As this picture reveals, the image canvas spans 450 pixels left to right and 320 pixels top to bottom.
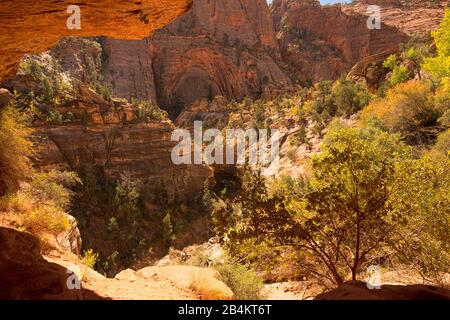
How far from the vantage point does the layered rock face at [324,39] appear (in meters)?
63.0

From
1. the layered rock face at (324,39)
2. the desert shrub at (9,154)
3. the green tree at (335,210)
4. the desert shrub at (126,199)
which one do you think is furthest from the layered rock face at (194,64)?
the green tree at (335,210)

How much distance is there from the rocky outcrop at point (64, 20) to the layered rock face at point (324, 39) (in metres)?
59.6

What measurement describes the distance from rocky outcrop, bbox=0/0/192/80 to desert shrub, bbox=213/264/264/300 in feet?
21.3

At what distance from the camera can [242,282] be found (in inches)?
313

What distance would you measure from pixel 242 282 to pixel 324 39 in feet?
232

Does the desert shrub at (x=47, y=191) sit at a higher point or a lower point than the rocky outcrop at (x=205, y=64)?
lower

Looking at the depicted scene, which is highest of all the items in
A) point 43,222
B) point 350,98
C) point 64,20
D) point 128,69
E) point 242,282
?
point 128,69

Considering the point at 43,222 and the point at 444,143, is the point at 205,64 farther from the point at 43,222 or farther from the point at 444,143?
the point at 43,222

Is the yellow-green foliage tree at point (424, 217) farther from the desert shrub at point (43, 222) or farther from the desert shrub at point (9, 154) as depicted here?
the desert shrub at point (9, 154)

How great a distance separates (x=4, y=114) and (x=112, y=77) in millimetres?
43557

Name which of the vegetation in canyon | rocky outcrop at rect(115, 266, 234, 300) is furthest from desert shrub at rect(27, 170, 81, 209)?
rocky outcrop at rect(115, 266, 234, 300)

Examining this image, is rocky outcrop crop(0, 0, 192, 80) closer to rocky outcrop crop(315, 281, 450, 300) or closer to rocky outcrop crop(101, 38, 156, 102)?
rocky outcrop crop(315, 281, 450, 300)

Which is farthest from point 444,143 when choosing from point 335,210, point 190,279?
point 190,279
